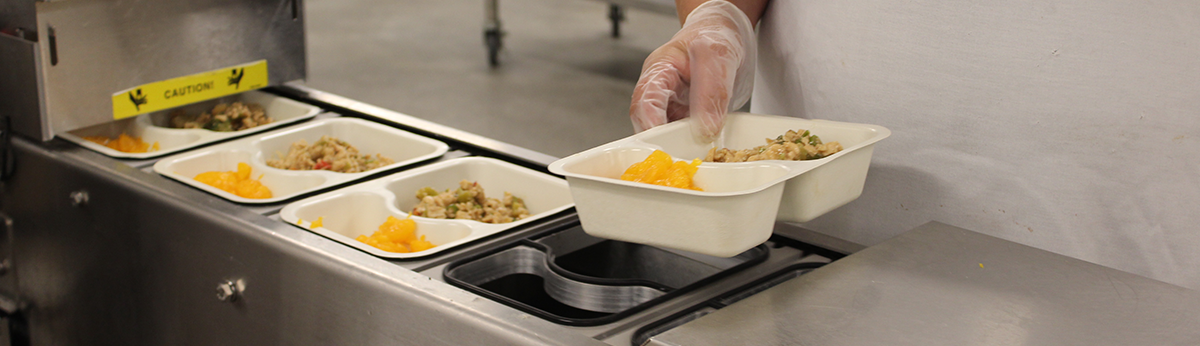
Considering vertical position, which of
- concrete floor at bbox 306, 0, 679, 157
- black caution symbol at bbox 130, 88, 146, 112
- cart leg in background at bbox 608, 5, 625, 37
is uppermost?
black caution symbol at bbox 130, 88, 146, 112

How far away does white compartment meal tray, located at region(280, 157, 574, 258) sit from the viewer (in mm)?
1208

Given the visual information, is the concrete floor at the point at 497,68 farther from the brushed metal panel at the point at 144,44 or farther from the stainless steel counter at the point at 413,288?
the stainless steel counter at the point at 413,288

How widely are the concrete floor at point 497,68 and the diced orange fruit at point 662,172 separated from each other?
311 centimetres

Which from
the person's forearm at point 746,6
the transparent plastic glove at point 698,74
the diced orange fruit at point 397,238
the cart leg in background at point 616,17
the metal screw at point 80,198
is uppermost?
the person's forearm at point 746,6

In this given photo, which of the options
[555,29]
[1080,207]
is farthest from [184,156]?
[555,29]

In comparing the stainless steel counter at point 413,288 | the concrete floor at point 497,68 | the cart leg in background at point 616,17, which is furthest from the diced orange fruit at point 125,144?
the cart leg in background at point 616,17

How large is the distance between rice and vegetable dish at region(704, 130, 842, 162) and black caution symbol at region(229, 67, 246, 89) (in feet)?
3.48

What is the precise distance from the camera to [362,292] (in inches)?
39.1

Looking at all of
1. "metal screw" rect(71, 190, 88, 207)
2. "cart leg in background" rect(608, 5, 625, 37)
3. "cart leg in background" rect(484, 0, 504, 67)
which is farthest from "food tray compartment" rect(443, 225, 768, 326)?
"cart leg in background" rect(608, 5, 625, 37)

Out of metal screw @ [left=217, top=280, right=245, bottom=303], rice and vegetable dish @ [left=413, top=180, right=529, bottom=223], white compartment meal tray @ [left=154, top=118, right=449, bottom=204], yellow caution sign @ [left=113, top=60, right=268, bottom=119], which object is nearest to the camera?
metal screw @ [left=217, top=280, right=245, bottom=303]

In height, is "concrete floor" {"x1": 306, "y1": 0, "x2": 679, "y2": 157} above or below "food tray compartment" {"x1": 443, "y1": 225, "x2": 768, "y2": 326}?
below

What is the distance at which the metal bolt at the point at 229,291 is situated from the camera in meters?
1.15

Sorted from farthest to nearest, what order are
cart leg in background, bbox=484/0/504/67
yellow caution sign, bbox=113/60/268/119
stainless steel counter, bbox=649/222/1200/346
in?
cart leg in background, bbox=484/0/504/67 → yellow caution sign, bbox=113/60/268/119 → stainless steel counter, bbox=649/222/1200/346

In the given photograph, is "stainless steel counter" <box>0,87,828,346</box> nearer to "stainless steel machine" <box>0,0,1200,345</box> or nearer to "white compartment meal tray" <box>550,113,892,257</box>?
"stainless steel machine" <box>0,0,1200,345</box>
